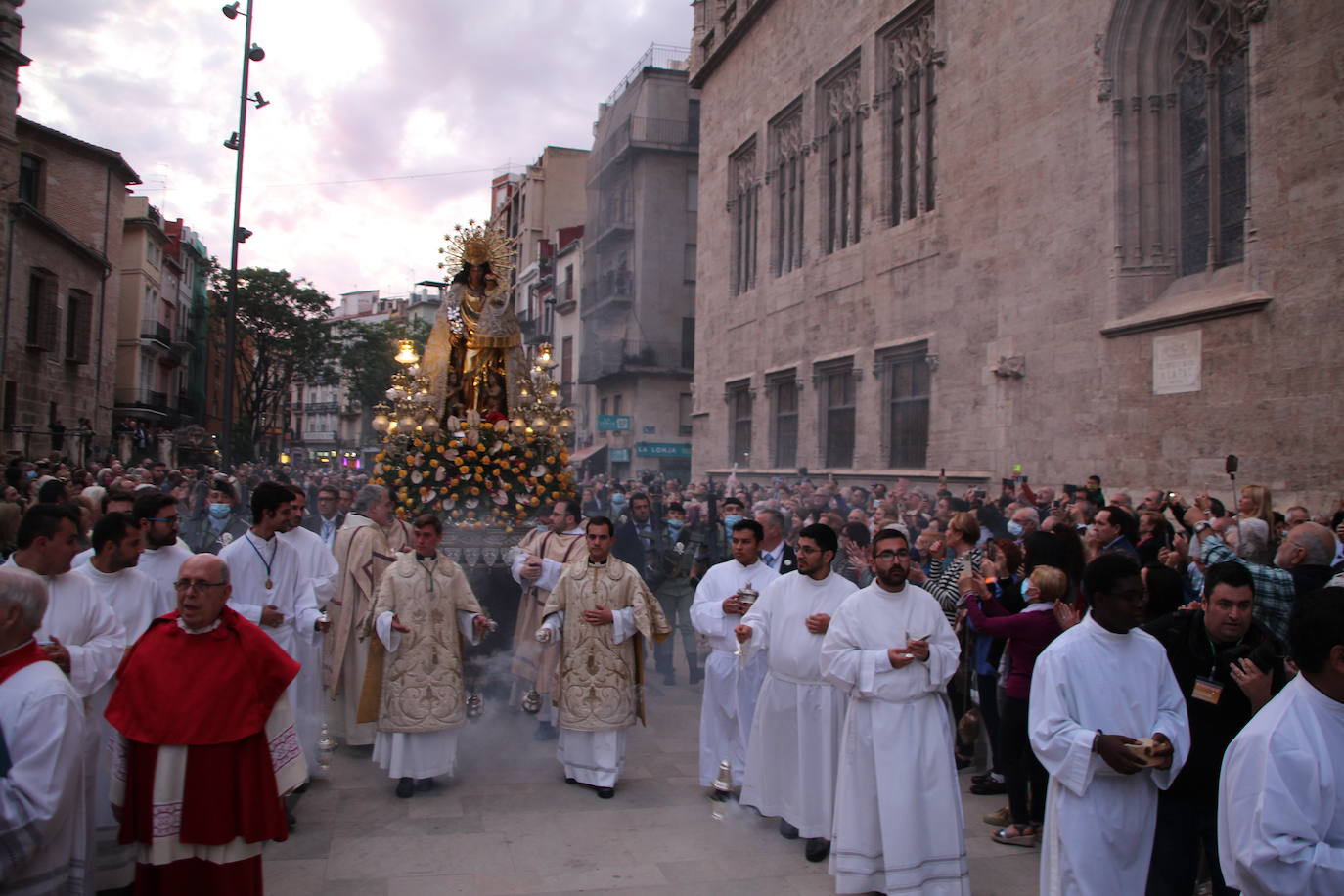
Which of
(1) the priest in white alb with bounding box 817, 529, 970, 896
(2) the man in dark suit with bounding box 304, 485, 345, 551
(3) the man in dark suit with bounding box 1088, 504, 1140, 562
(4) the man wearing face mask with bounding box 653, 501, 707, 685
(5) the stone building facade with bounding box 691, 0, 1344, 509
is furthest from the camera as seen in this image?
(5) the stone building facade with bounding box 691, 0, 1344, 509

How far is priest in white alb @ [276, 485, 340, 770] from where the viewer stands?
641cm

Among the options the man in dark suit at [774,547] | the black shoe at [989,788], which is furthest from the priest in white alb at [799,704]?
the man in dark suit at [774,547]

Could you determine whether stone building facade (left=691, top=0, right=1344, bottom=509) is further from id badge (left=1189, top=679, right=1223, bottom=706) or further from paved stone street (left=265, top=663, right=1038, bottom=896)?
id badge (left=1189, top=679, right=1223, bottom=706)

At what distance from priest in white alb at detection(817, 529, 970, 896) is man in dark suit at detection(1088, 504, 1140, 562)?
259 centimetres

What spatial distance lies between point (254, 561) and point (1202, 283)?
12126 mm

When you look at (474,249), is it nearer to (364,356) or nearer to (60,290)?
(60,290)

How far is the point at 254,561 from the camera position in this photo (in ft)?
20.3

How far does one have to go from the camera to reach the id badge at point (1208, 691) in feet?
12.8

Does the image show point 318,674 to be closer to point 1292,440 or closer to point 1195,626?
point 1195,626

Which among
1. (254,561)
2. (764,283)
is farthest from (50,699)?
(764,283)

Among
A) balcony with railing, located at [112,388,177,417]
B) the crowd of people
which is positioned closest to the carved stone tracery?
the crowd of people

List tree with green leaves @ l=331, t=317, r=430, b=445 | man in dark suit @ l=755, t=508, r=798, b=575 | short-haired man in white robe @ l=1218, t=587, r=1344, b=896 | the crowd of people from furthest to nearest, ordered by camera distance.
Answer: tree with green leaves @ l=331, t=317, r=430, b=445
man in dark suit @ l=755, t=508, r=798, b=575
the crowd of people
short-haired man in white robe @ l=1218, t=587, r=1344, b=896

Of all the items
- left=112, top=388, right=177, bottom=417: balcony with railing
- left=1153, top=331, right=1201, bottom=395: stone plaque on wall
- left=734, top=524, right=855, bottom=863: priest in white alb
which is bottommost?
left=734, top=524, right=855, bottom=863: priest in white alb

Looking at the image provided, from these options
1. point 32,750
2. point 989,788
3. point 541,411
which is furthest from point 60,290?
point 32,750
